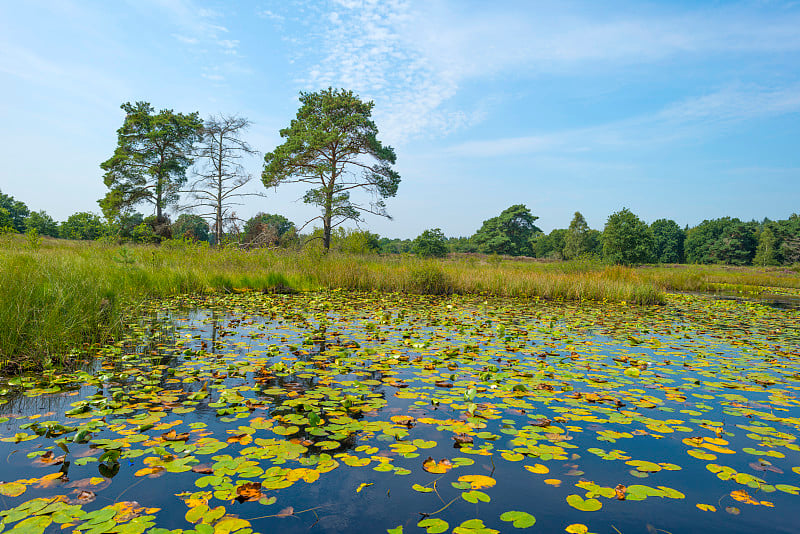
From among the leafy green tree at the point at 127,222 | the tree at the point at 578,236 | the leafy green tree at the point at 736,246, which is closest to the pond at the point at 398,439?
the leafy green tree at the point at 127,222

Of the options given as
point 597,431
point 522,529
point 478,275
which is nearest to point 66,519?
point 522,529

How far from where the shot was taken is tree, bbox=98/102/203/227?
84.5 feet

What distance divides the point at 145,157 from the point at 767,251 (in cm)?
6272

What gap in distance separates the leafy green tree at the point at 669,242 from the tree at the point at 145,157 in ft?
218

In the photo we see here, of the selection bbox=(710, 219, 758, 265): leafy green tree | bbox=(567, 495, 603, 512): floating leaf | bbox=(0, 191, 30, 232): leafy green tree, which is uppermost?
bbox=(0, 191, 30, 232): leafy green tree

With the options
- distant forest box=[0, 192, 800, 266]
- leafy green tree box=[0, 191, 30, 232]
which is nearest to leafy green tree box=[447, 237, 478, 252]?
distant forest box=[0, 192, 800, 266]

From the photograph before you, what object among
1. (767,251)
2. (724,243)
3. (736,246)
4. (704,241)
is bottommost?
(767,251)

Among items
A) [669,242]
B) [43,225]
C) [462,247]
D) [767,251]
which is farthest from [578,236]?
[43,225]

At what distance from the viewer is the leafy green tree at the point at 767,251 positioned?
44.2 metres

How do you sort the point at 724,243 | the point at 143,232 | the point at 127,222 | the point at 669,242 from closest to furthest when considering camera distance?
the point at 143,232 → the point at 127,222 → the point at 724,243 → the point at 669,242

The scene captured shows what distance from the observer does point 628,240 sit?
33188 millimetres

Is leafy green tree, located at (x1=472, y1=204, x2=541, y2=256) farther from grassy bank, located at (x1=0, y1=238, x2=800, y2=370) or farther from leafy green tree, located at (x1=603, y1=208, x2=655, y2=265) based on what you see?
grassy bank, located at (x1=0, y1=238, x2=800, y2=370)

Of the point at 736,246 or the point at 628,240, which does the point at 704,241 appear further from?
the point at 628,240

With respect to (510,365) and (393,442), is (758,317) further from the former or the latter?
(393,442)
